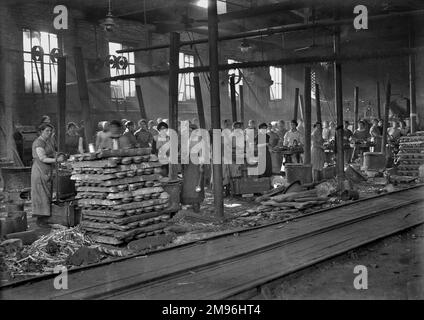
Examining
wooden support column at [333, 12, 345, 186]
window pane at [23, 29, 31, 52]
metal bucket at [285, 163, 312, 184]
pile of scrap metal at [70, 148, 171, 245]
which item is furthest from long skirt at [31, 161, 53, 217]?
window pane at [23, 29, 31, 52]

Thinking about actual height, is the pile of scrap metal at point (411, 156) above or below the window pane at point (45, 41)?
below

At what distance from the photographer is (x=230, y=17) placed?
14.3m

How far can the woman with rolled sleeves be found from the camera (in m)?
8.11

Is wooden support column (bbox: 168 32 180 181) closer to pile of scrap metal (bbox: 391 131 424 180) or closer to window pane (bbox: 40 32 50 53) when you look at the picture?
pile of scrap metal (bbox: 391 131 424 180)

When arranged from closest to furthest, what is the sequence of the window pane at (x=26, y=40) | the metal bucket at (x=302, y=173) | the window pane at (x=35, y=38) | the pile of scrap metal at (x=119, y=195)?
the pile of scrap metal at (x=119, y=195), the metal bucket at (x=302, y=173), the window pane at (x=26, y=40), the window pane at (x=35, y=38)

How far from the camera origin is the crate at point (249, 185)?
11.1 m

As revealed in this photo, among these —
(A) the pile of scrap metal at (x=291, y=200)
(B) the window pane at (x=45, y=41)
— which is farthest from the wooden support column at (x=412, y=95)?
(B) the window pane at (x=45, y=41)

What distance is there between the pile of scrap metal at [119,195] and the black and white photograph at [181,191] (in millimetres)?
25

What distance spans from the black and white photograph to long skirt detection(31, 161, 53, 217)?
0.04 m

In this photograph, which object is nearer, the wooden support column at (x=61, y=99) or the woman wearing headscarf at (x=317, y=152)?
the wooden support column at (x=61, y=99)

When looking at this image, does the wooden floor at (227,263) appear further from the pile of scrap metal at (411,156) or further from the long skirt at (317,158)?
the pile of scrap metal at (411,156)

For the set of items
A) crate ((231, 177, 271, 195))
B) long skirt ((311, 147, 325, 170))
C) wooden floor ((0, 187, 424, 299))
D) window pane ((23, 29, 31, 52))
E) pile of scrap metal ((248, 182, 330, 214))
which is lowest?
wooden floor ((0, 187, 424, 299))

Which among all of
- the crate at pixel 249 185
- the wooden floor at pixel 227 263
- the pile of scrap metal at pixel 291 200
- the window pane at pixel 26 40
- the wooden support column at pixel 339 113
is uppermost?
the window pane at pixel 26 40
